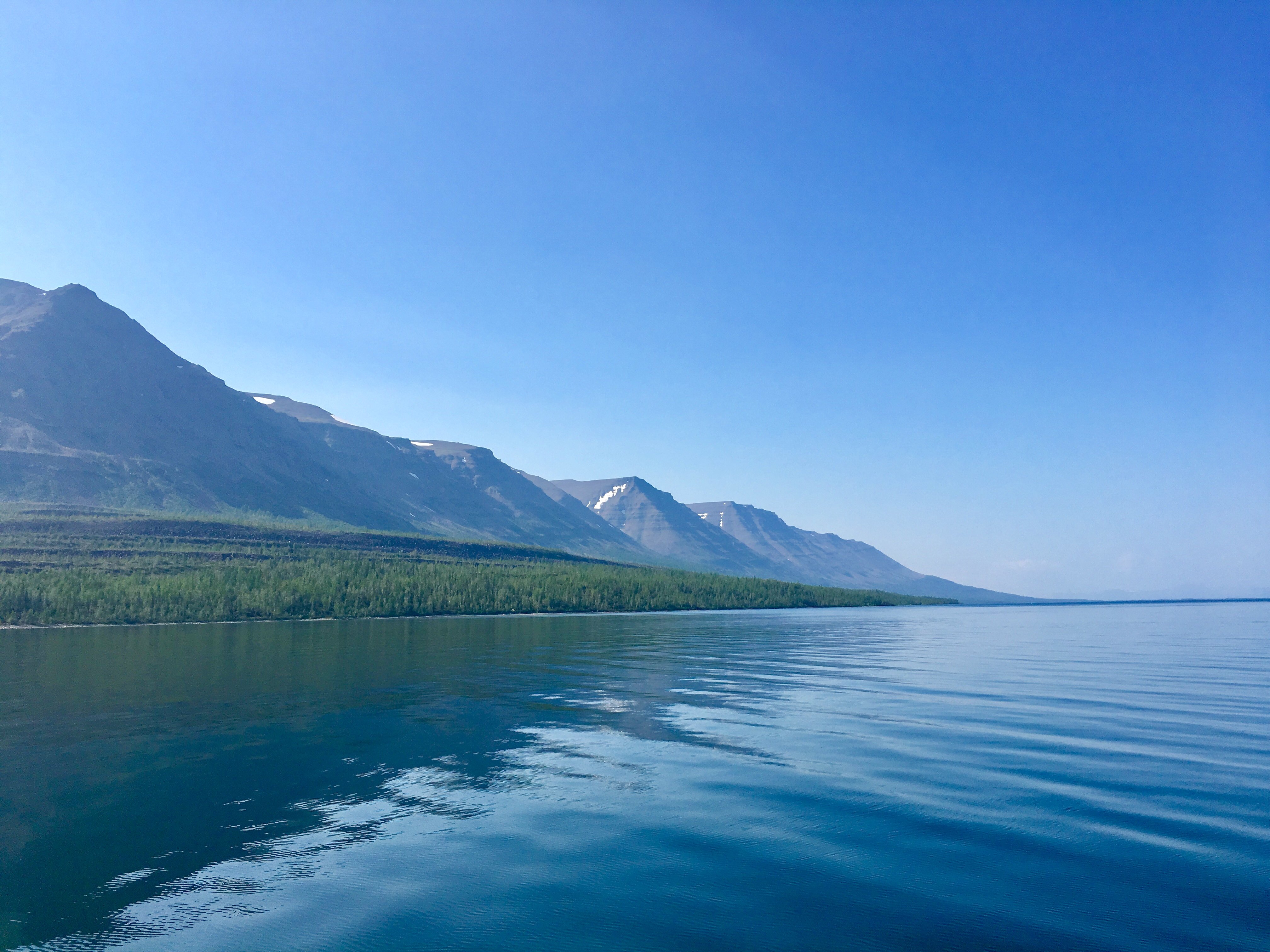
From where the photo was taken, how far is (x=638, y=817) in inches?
891

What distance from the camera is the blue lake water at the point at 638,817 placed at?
1545 cm

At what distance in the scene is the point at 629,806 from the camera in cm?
2373

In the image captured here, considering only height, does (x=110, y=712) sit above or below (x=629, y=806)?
below

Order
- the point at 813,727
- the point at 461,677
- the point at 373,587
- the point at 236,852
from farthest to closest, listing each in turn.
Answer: the point at 373,587, the point at 461,677, the point at 813,727, the point at 236,852

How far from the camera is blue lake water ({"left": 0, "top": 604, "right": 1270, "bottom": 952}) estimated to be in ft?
50.7

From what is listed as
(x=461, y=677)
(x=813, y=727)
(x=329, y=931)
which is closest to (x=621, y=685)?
(x=461, y=677)

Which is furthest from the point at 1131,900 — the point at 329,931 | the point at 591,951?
the point at 329,931

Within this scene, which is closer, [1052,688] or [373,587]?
[1052,688]

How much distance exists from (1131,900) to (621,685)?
130 feet

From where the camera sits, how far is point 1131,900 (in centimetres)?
1603

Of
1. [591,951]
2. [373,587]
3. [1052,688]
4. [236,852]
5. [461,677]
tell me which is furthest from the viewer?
[373,587]

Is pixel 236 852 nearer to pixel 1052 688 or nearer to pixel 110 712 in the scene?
pixel 110 712

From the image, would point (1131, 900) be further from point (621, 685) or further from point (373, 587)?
point (373, 587)

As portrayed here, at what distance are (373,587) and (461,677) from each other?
149m
